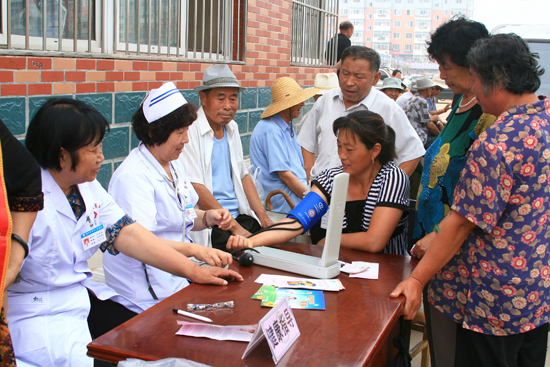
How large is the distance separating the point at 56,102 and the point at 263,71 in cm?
466

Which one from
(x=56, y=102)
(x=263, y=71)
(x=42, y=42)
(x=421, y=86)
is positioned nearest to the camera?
(x=56, y=102)

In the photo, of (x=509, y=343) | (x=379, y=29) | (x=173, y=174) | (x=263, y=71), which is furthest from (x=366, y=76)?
(x=379, y=29)

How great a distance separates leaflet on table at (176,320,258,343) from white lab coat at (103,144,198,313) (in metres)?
0.76

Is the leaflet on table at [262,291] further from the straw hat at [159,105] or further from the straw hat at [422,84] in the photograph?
the straw hat at [422,84]

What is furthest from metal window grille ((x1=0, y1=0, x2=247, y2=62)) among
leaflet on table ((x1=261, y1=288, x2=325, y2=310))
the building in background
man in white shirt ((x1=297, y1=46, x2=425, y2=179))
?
the building in background

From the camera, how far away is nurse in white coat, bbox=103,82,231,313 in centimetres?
234

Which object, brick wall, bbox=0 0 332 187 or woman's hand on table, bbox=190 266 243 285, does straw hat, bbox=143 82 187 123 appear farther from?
brick wall, bbox=0 0 332 187

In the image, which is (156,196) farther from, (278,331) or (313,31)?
(313,31)

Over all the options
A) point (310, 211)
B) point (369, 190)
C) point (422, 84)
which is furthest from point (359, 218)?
point (422, 84)

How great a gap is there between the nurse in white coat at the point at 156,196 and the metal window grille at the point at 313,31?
16.4ft

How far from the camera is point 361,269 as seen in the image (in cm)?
223

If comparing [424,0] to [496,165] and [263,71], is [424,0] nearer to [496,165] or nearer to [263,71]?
[263,71]

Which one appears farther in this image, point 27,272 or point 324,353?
point 27,272

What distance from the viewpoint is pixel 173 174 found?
104 inches
